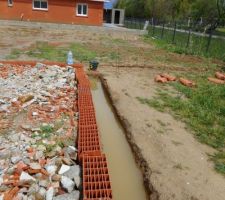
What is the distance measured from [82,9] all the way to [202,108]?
2039cm

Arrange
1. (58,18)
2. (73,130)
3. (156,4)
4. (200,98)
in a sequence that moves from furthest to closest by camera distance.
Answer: (156,4)
(58,18)
(200,98)
(73,130)

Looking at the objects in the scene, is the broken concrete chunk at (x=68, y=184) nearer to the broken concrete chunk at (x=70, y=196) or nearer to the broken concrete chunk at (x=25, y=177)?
the broken concrete chunk at (x=70, y=196)

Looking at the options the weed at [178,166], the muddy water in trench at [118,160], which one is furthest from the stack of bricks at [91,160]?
the weed at [178,166]

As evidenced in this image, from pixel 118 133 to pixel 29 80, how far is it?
311cm

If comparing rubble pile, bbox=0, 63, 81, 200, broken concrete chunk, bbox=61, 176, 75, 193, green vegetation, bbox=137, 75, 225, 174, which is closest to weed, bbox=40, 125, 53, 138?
rubble pile, bbox=0, 63, 81, 200

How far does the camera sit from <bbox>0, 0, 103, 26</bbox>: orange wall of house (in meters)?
23.8

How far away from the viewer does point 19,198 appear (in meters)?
3.21

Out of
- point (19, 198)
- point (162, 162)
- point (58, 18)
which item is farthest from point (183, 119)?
point (58, 18)

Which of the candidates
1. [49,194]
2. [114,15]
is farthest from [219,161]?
[114,15]

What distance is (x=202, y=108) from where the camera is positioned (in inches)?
251

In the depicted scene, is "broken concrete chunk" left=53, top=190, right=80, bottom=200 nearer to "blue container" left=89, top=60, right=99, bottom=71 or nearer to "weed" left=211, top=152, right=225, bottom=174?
"weed" left=211, top=152, right=225, bottom=174

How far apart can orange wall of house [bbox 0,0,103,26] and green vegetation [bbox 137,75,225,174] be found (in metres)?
18.2

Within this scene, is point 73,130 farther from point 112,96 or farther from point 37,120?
Result: point 112,96

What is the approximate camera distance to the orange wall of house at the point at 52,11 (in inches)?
937
